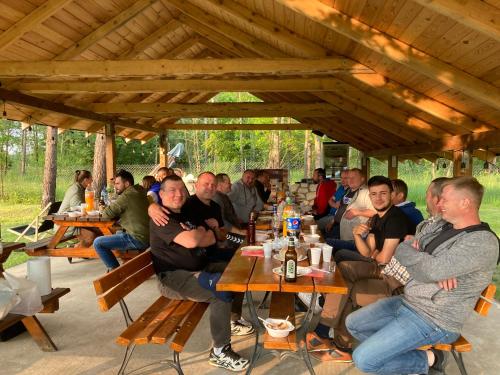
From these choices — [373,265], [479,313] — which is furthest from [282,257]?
[479,313]

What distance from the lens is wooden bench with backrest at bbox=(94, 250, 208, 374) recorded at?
7.80ft

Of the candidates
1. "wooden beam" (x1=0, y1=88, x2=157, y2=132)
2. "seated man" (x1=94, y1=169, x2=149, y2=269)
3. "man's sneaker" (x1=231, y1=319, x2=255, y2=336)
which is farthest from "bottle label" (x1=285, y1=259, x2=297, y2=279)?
"wooden beam" (x1=0, y1=88, x2=157, y2=132)

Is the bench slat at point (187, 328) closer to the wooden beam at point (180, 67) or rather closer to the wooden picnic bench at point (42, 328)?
the wooden picnic bench at point (42, 328)

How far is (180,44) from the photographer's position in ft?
26.8

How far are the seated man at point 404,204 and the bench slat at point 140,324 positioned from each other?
8.09ft

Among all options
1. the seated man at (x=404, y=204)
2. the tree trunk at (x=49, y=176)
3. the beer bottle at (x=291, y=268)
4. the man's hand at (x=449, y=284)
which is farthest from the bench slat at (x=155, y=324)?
the tree trunk at (x=49, y=176)

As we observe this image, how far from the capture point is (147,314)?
274 cm

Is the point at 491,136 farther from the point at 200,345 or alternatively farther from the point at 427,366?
the point at 200,345

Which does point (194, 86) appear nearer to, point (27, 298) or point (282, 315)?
point (27, 298)

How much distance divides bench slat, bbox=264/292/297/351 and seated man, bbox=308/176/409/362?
13.3 inches

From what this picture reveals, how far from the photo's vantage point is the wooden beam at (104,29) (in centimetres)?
581

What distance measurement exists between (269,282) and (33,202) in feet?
55.5

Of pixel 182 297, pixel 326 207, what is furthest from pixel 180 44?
pixel 182 297

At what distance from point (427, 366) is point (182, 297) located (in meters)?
1.74
